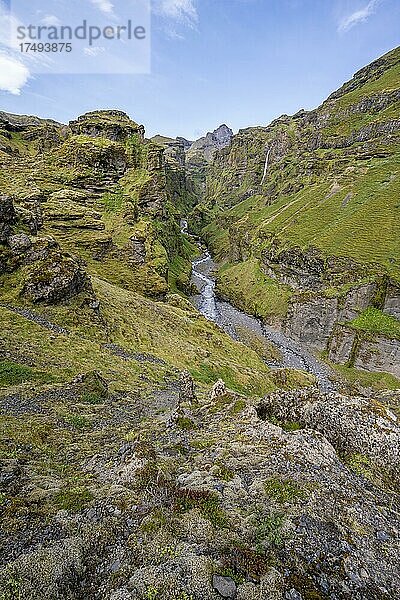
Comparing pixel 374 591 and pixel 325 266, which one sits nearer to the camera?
pixel 374 591

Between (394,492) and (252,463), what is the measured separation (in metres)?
3.52

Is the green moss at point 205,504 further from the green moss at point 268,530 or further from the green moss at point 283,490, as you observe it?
the green moss at point 283,490

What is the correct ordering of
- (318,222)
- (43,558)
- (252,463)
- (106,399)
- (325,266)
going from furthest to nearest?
1. (318,222)
2. (325,266)
3. (106,399)
4. (252,463)
5. (43,558)

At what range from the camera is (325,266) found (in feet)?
273

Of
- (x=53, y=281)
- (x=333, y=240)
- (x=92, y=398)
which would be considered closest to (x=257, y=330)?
(x=333, y=240)

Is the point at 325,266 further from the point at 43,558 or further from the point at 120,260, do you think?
the point at 43,558

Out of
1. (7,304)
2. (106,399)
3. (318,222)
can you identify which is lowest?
(106,399)

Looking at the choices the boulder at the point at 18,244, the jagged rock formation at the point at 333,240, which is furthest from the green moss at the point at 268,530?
the jagged rock formation at the point at 333,240

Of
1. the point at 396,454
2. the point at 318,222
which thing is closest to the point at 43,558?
the point at 396,454

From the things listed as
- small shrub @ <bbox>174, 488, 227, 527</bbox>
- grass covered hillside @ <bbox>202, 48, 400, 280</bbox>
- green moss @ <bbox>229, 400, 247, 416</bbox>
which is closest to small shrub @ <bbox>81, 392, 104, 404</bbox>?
green moss @ <bbox>229, 400, 247, 416</bbox>

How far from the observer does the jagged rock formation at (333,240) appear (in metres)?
70.9

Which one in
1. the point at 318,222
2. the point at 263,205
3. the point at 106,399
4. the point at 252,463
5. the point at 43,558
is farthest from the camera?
the point at 263,205

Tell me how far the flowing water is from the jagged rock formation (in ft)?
10.7

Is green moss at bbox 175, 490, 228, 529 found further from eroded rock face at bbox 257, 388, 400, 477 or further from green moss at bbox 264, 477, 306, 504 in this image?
eroded rock face at bbox 257, 388, 400, 477
